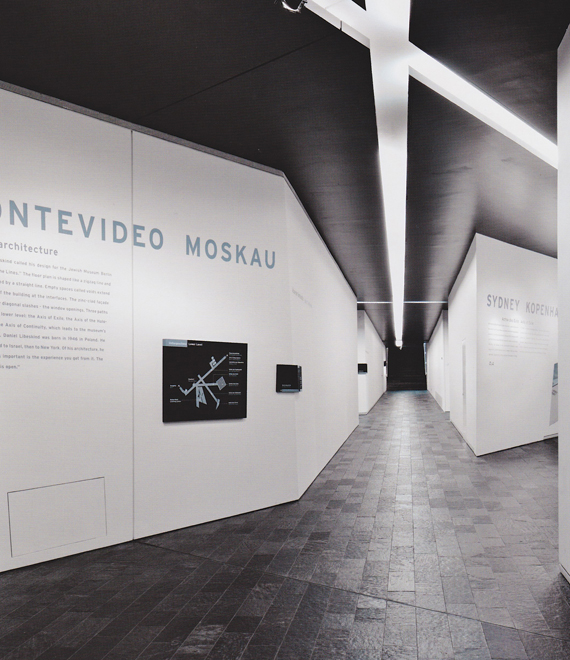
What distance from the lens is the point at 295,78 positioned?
13.3 feet

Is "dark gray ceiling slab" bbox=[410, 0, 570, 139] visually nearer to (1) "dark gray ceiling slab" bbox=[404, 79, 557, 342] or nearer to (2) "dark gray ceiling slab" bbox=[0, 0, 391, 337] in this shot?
(1) "dark gray ceiling slab" bbox=[404, 79, 557, 342]

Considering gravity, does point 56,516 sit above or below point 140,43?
below

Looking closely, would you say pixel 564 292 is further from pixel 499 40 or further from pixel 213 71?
pixel 213 71

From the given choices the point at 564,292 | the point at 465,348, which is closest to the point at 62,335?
the point at 564,292

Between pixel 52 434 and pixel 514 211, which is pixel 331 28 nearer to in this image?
pixel 52 434

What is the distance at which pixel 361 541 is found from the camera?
4559mm

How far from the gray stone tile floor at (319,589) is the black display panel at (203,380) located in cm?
109

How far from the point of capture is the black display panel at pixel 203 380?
4.87 metres

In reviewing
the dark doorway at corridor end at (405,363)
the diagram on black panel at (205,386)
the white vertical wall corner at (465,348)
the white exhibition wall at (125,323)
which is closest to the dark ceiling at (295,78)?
the white exhibition wall at (125,323)

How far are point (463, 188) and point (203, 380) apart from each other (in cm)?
408

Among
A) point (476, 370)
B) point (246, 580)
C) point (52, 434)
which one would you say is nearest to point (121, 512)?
point (52, 434)

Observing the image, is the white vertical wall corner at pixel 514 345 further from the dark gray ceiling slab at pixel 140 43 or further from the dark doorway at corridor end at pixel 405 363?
the dark doorway at corridor end at pixel 405 363

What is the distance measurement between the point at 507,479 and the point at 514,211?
378 centimetres

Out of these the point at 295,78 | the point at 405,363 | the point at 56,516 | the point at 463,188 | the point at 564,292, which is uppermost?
the point at 295,78
